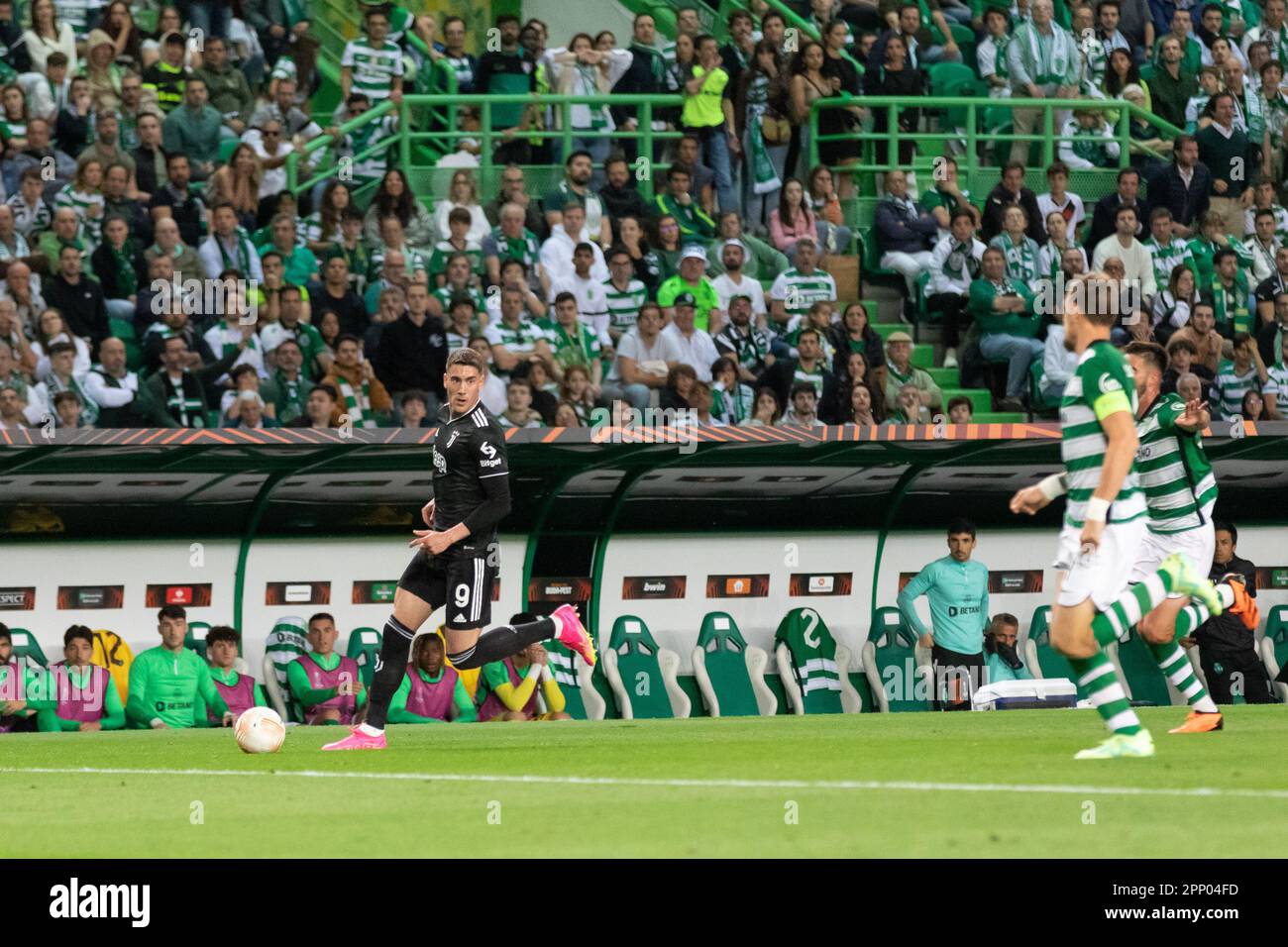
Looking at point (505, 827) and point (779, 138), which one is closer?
point (505, 827)

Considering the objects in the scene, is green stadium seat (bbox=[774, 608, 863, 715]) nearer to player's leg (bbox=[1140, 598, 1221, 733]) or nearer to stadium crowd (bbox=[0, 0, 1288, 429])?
stadium crowd (bbox=[0, 0, 1288, 429])

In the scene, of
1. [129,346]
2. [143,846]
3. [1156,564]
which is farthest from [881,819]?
[129,346]

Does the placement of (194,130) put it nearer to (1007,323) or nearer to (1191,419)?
(1007,323)

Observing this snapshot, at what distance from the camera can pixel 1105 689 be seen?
357 inches

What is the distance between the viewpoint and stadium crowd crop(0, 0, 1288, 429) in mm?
16234

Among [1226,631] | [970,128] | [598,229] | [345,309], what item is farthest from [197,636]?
[970,128]

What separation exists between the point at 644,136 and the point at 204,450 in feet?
19.2

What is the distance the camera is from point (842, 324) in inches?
693

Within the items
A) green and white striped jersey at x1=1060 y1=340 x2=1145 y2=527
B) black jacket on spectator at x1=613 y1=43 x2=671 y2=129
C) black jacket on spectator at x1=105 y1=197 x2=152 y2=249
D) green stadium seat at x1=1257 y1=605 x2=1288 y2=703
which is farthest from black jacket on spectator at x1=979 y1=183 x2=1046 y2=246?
green and white striped jersey at x1=1060 y1=340 x2=1145 y2=527

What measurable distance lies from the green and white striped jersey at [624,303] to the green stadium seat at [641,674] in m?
2.46

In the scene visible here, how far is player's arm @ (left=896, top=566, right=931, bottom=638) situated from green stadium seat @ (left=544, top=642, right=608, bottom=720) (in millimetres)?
2278

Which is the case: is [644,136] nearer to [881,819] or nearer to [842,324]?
[842,324]

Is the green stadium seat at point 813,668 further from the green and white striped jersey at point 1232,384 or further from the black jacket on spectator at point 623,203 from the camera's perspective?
the green and white striped jersey at point 1232,384

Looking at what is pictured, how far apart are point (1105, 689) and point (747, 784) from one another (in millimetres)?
1577
